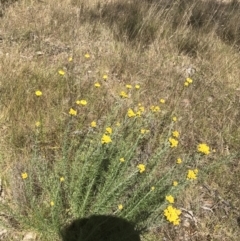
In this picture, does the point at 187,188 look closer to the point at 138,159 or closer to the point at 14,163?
the point at 138,159

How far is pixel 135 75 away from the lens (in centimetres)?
404

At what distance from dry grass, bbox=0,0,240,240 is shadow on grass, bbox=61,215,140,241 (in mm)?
315

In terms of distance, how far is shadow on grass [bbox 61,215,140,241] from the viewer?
222 cm

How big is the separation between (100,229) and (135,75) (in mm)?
2231

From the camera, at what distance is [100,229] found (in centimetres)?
229

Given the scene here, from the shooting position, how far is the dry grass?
111 inches

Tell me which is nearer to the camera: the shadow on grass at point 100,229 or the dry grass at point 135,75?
the shadow on grass at point 100,229

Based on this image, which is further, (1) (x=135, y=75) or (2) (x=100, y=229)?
(1) (x=135, y=75)

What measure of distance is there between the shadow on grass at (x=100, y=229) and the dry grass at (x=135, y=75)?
32 cm

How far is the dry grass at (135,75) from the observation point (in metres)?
2.82

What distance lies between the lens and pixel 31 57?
395 cm

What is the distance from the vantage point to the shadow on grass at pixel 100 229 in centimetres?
222

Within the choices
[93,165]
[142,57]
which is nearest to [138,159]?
[93,165]

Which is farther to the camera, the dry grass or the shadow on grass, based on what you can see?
the dry grass
